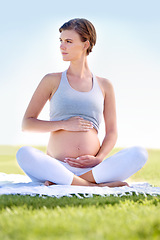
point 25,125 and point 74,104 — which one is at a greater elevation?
point 74,104

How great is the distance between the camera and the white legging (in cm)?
313

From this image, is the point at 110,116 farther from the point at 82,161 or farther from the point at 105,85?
the point at 82,161

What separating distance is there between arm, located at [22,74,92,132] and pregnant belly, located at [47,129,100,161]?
0.28 ft

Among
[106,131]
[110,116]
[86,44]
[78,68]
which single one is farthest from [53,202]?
[86,44]

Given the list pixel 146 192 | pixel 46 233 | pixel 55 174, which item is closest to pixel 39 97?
pixel 55 174

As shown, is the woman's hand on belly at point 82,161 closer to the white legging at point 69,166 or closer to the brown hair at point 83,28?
the white legging at point 69,166

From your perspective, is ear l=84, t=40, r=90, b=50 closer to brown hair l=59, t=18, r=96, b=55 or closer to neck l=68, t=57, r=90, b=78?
brown hair l=59, t=18, r=96, b=55

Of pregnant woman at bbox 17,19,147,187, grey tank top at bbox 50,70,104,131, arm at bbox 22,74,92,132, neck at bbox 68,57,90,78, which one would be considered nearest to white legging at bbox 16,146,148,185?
pregnant woman at bbox 17,19,147,187

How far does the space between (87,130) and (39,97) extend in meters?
0.65

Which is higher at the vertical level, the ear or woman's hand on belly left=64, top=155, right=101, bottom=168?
the ear

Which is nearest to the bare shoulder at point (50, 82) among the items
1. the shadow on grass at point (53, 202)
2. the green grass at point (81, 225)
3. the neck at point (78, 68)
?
the neck at point (78, 68)

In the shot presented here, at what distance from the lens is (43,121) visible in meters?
3.38

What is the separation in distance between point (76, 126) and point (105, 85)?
2.58ft

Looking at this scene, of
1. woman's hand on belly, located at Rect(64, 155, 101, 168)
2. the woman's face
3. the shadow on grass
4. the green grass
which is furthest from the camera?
the woman's face
